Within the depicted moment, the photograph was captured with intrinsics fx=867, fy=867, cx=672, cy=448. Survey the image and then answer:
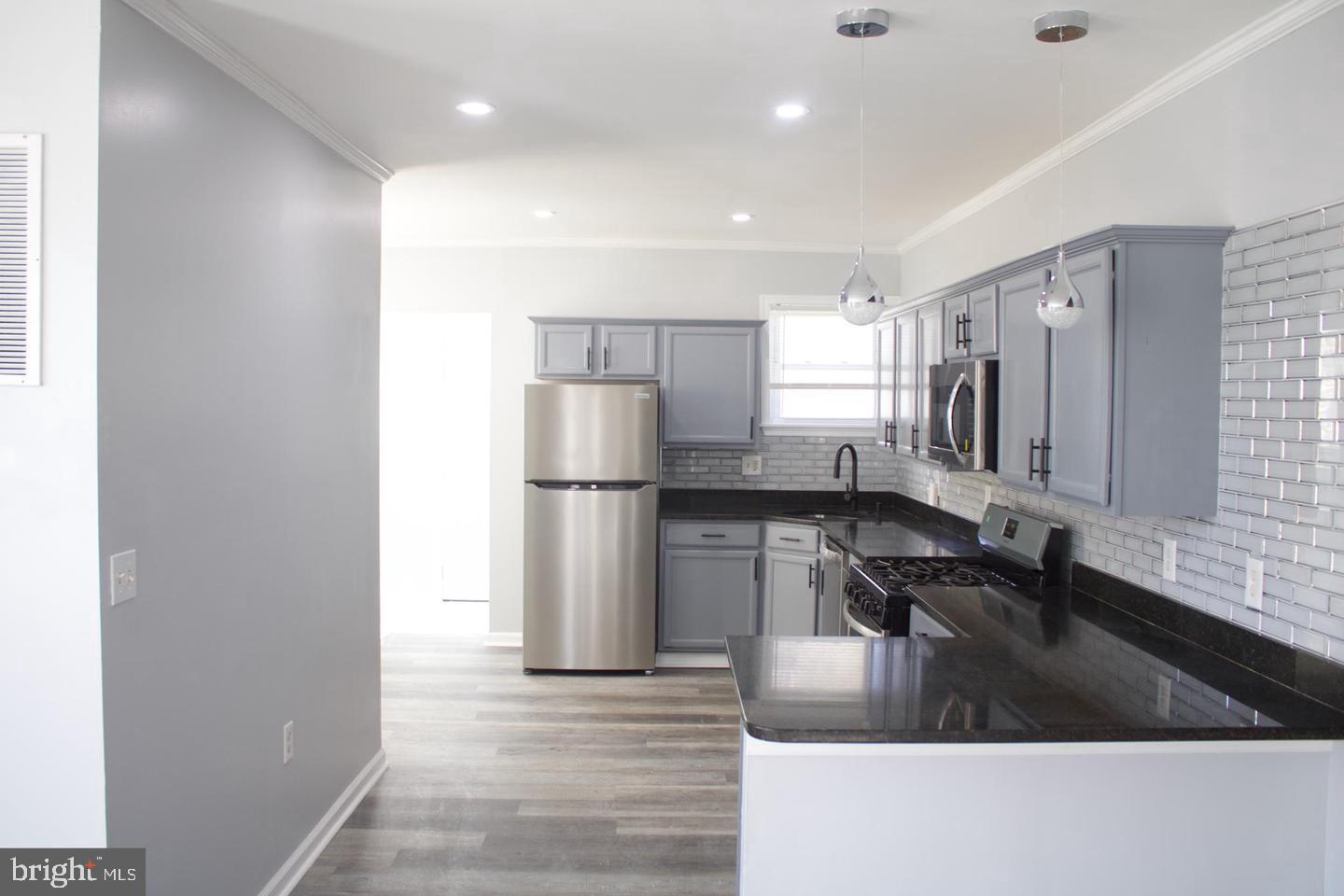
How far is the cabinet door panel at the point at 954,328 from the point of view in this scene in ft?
11.1

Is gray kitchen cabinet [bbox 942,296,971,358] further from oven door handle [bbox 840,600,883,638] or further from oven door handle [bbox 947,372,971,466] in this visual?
oven door handle [bbox 840,600,883,638]

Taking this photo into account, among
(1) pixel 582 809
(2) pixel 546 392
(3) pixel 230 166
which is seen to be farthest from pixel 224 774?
(2) pixel 546 392

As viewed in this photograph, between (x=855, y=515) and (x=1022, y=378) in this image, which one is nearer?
(x=1022, y=378)

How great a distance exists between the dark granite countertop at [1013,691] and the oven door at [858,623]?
69 centimetres

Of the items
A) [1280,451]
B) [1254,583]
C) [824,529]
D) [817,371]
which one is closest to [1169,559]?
[1254,583]

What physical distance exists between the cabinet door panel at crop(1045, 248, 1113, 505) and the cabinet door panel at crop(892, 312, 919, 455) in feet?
4.27

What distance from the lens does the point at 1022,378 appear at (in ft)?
9.40

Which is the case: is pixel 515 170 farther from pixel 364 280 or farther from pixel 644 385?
pixel 644 385

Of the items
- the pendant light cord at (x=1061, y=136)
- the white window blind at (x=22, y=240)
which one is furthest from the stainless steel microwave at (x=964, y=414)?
the white window blind at (x=22, y=240)

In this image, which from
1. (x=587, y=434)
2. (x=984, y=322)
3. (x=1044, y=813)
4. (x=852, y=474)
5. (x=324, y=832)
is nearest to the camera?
(x=1044, y=813)

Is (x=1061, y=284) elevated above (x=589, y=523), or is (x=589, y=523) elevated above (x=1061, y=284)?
(x=1061, y=284)

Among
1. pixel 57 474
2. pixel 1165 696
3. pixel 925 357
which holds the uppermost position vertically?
pixel 925 357

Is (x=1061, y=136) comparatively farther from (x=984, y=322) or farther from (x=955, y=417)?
(x=955, y=417)

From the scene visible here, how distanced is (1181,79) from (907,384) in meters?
1.85
